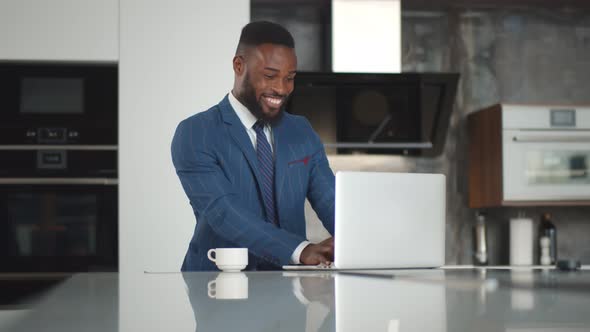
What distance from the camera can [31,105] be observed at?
3.45 meters

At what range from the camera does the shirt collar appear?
10.2 feet

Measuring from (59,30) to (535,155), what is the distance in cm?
240

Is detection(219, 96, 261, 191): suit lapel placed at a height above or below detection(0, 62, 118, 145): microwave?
below

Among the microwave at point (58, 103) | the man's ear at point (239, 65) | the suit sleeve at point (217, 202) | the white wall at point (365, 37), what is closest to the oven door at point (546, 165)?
the white wall at point (365, 37)

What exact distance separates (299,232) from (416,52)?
5.97 feet

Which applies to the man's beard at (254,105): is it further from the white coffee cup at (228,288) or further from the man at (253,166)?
the white coffee cup at (228,288)

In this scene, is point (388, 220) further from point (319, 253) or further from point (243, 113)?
point (243, 113)

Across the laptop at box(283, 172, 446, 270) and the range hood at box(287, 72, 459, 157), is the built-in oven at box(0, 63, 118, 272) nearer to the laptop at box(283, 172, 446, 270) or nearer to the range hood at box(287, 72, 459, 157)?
the range hood at box(287, 72, 459, 157)

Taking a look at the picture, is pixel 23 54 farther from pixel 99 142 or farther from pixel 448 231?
pixel 448 231

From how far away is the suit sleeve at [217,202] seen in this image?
253 centimetres

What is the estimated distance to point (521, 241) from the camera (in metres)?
4.34

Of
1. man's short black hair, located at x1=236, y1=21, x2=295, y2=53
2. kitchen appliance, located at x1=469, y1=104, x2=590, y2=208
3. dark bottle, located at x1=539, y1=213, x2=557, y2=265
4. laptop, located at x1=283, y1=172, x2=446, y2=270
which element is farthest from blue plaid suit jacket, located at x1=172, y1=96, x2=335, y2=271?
dark bottle, located at x1=539, y1=213, x2=557, y2=265

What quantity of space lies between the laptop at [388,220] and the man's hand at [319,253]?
6.2 inches

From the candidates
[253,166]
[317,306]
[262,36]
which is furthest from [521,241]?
[317,306]
